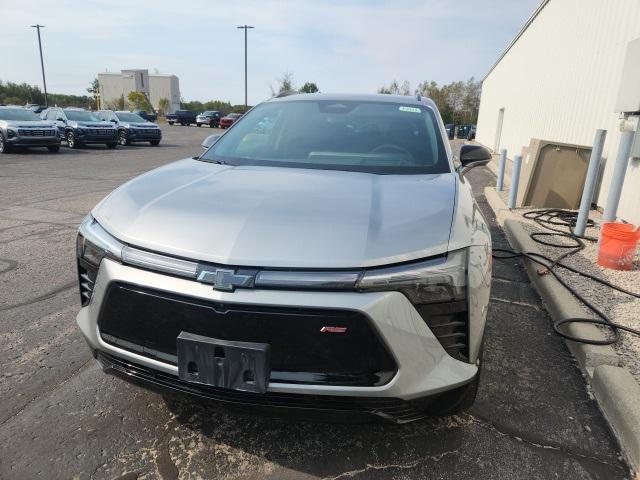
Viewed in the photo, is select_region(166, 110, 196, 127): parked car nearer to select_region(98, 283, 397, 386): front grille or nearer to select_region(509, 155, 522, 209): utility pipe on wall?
select_region(509, 155, 522, 209): utility pipe on wall

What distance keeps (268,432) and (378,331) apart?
3.18ft

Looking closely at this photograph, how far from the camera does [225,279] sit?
167 centimetres

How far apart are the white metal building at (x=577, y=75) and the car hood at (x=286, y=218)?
5.22 meters

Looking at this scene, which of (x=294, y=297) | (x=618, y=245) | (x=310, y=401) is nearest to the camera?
(x=294, y=297)

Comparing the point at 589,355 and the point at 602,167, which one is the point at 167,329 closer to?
the point at 589,355

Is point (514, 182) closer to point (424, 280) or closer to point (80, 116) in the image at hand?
point (424, 280)

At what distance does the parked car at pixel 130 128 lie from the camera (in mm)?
20281

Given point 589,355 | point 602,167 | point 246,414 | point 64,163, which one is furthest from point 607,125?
point 64,163

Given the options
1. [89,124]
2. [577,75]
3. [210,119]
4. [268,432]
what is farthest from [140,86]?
[268,432]

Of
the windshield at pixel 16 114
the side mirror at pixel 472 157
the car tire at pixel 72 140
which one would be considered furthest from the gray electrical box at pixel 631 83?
the car tire at pixel 72 140

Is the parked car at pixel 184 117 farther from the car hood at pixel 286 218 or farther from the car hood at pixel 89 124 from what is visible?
the car hood at pixel 286 218

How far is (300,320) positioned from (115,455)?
1.16 m

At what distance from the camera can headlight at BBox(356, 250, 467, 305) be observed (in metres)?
1.66

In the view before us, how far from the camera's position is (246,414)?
5.99 ft
